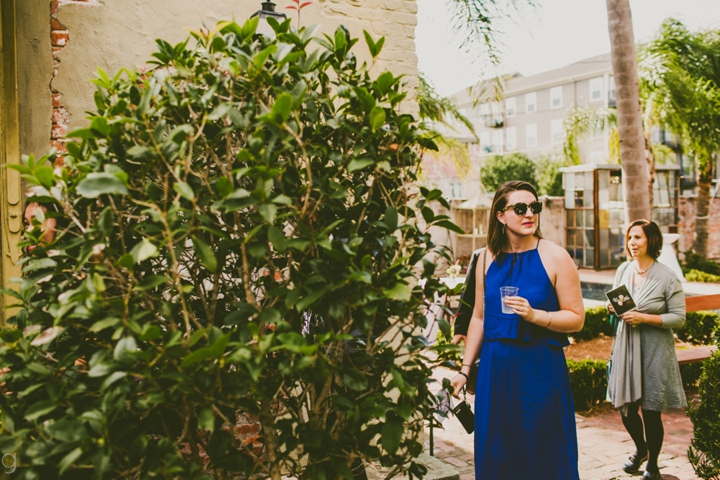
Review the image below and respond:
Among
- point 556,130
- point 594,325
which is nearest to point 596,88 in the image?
point 556,130

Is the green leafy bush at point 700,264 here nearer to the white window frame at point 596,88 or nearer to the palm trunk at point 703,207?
the palm trunk at point 703,207

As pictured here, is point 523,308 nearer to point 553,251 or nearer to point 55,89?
point 553,251

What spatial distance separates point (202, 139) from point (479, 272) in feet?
6.59

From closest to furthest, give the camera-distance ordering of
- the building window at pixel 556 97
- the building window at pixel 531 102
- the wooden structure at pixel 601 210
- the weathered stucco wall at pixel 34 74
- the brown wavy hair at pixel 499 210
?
the brown wavy hair at pixel 499 210
the weathered stucco wall at pixel 34 74
the wooden structure at pixel 601 210
the building window at pixel 556 97
the building window at pixel 531 102

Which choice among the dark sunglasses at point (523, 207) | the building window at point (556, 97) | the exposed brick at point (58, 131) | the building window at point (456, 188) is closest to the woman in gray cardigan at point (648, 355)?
the dark sunglasses at point (523, 207)

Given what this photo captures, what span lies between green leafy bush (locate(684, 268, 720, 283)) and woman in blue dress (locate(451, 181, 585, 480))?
1699cm

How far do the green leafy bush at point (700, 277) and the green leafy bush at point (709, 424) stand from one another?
15668 mm

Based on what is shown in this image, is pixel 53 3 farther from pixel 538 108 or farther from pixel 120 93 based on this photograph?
pixel 538 108

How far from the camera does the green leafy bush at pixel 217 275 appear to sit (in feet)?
6.01

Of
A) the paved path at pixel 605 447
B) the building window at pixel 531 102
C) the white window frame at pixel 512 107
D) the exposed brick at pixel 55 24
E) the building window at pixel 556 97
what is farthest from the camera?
the white window frame at pixel 512 107

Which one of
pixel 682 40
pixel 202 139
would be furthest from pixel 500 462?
pixel 682 40

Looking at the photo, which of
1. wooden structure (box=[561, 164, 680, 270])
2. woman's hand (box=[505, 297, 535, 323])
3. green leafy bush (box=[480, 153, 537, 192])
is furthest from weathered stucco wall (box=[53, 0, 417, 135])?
green leafy bush (box=[480, 153, 537, 192])

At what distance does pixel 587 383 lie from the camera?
21.4 feet

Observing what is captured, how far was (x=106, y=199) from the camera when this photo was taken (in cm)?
212
